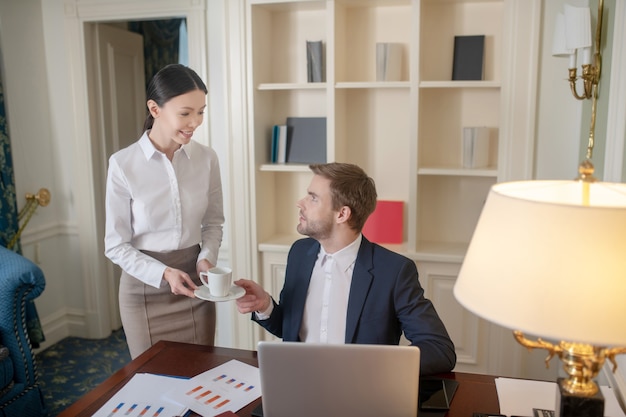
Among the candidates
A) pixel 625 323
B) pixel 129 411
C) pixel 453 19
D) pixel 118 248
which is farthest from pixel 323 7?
pixel 625 323

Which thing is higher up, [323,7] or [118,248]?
[323,7]

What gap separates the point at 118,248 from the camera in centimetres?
223

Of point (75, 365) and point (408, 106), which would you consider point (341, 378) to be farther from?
point (75, 365)

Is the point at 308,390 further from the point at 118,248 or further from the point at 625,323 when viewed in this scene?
the point at 118,248

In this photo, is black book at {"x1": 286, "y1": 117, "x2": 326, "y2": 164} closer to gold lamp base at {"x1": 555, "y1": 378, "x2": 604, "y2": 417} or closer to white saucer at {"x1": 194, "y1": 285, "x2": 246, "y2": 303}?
white saucer at {"x1": 194, "y1": 285, "x2": 246, "y2": 303}

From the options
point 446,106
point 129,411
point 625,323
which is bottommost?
point 129,411

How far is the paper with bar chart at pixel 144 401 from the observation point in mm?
1519

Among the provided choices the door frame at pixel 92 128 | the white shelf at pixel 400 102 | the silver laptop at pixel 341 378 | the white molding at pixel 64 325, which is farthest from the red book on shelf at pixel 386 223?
the white molding at pixel 64 325

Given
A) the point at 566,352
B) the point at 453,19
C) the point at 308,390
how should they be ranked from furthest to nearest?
the point at 453,19
the point at 308,390
the point at 566,352

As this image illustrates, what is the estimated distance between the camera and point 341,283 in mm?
1940

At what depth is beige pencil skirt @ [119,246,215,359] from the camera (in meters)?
2.30

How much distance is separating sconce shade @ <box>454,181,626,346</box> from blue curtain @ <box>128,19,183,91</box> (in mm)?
4064

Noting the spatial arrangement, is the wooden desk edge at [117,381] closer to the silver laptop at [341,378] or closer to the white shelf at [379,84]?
the silver laptop at [341,378]

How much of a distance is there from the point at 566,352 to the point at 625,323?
0.21 metres
